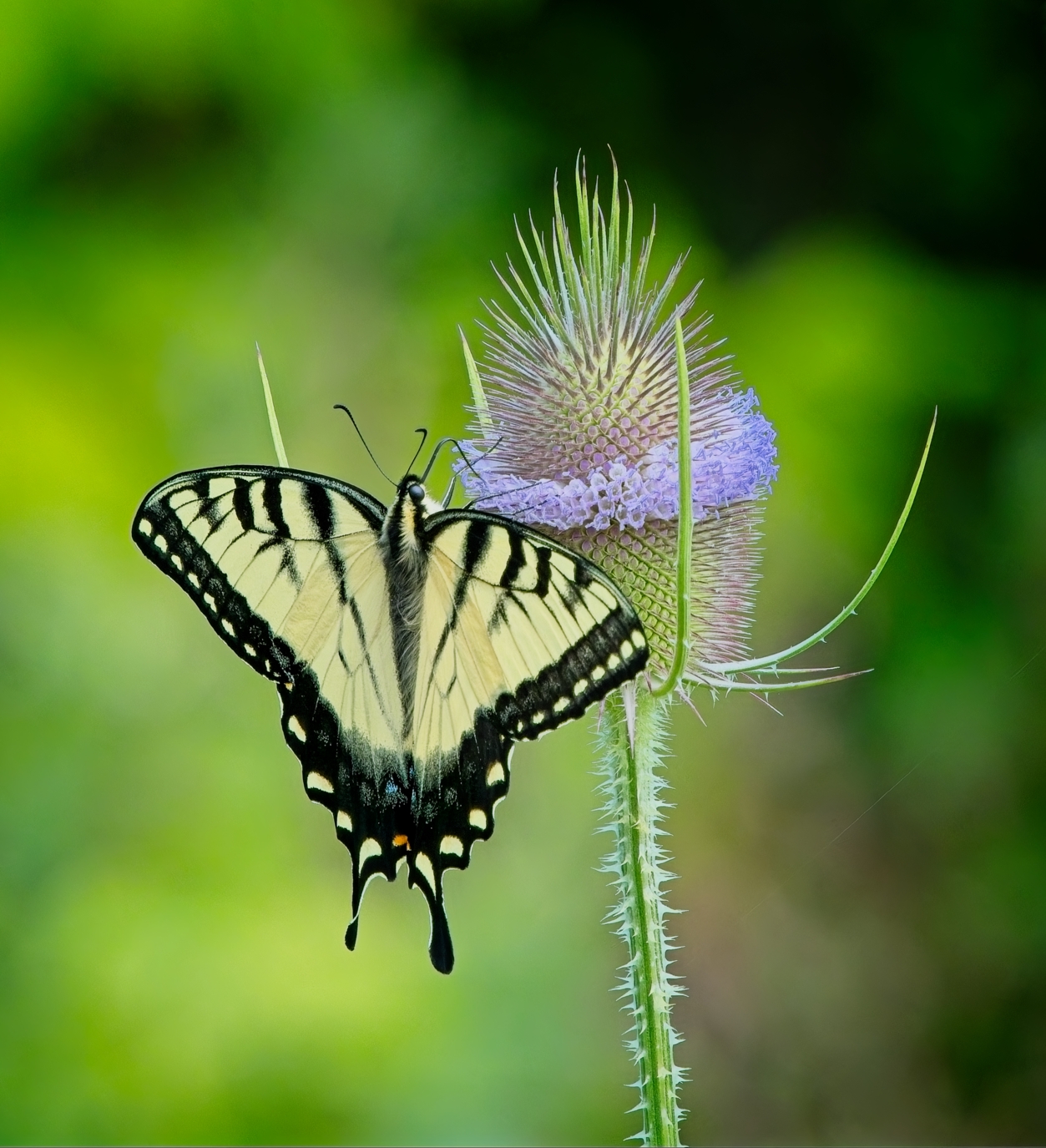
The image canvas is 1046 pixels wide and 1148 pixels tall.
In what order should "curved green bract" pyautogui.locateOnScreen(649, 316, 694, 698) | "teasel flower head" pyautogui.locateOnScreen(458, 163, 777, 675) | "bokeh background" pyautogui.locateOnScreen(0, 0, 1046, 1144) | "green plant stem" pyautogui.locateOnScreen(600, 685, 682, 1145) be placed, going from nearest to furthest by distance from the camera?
"curved green bract" pyautogui.locateOnScreen(649, 316, 694, 698) < "green plant stem" pyautogui.locateOnScreen(600, 685, 682, 1145) < "teasel flower head" pyautogui.locateOnScreen(458, 163, 777, 675) < "bokeh background" pyautogui.locateOnScreen(0, 0, 1046, 1144)

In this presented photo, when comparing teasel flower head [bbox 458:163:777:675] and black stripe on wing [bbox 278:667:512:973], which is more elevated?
teasel flower head [bbox 458:163:777:675]

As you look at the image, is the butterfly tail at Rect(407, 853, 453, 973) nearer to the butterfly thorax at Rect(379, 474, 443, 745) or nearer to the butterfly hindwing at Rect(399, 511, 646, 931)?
the butterfly hindwing at Rect(399, 511, 646, 931)

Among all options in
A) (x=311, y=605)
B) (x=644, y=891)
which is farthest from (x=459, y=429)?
(x=644, y=891)

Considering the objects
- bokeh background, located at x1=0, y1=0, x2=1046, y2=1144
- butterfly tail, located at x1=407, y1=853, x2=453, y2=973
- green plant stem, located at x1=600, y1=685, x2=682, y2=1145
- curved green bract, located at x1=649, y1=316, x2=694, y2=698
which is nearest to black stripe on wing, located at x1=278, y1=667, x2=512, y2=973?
butterfly tail, located at x1=407, y1=853, x2=453, y2=973

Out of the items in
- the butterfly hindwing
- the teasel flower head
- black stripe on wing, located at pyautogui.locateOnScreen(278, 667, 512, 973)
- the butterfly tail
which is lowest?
the butterfly tail

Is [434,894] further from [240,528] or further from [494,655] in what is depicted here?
[240,528]

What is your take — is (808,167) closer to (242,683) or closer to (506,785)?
(242,683)

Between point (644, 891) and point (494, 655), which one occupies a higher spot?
point (494, 655)

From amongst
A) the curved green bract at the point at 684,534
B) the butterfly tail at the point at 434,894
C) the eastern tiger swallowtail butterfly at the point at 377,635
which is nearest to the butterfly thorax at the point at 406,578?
the eastern tiger swallowtail butterfly at the point at 377,635
